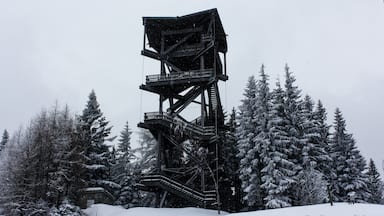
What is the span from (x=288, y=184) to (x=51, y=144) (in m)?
16.8

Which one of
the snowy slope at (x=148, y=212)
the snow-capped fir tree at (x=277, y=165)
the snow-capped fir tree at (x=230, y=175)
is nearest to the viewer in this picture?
the snowy slope at (x=148, y=212)

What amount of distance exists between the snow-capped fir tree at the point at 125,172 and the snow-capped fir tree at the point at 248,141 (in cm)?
1180

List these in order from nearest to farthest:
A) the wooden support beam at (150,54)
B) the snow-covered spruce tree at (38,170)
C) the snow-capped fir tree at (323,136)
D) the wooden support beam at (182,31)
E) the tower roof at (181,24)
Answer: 1. the snow-covered spruce tree at (38,170)
2. the snow-capped fir tree at (323,136)
3. the tower roof at (181,24)
4. the wooden support beam at (150,54)
5. the wooden support beam at (182,31)

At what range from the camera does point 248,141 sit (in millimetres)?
29844

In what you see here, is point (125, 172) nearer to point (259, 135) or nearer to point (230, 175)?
point (230, 175)

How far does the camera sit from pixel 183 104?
33312 millimetres

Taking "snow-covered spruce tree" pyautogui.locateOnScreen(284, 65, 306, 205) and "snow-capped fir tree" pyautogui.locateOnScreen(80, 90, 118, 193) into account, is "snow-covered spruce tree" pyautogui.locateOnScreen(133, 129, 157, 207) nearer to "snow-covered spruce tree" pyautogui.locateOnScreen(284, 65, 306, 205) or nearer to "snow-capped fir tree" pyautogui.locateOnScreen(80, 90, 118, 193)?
"snow-capped fir tree" pyautogui.locateOnScreen(80, 90, 118, 193)

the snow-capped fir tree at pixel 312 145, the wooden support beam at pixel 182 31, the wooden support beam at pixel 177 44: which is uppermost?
the wooden support beam at pixel 182 31

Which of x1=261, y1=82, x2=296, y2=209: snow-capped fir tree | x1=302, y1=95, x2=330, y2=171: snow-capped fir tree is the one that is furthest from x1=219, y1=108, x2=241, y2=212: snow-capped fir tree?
x1=302, y1=95, x2=330, y2=171: snow-capped fir tree

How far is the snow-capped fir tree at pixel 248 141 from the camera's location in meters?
28.6

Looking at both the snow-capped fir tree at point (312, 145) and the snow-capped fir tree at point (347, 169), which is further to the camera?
the snow-capped fir tree at point (347, 169)

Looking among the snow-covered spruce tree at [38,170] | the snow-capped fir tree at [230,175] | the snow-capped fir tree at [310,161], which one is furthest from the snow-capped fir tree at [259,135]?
the snow-covered spruce tree at [38,170]

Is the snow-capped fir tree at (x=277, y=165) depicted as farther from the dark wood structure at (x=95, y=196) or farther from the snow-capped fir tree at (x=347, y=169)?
the dark wood structure at (x=95, y=196)

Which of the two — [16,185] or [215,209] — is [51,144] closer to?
[16,185]
